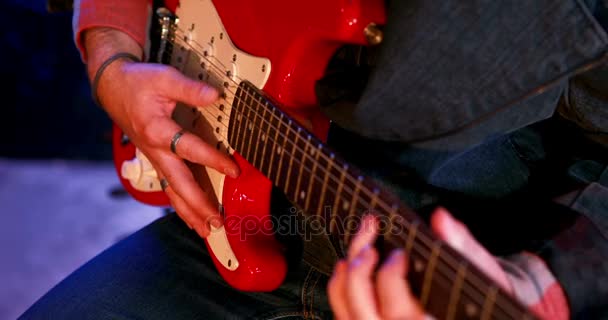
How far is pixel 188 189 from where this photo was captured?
2.70 feet

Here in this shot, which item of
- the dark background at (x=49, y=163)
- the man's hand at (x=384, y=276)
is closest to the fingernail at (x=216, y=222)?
the man's hand at (x=384, y=276)

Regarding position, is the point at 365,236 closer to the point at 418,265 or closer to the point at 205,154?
the point at 418,265

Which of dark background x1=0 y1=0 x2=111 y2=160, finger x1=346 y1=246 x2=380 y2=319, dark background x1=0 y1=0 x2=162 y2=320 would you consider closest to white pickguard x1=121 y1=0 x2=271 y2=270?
finger x1=346 y1=246 x2=380 y2=319

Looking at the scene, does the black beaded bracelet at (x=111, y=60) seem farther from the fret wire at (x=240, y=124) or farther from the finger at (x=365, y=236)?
the finger at (x=365, y=236)

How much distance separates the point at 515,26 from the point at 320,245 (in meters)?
0.40

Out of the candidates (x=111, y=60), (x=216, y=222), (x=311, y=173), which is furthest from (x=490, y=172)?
(x=111, y=60)

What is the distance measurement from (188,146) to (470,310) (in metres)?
0.50

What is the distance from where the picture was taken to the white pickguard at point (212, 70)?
0.76 meters

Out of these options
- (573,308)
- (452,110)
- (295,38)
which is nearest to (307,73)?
(295,38)

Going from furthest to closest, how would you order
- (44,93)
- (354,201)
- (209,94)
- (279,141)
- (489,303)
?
(44,93)
(209,94)
(279,141)
(354,201)
(489,303)

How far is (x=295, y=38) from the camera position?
0.68 m

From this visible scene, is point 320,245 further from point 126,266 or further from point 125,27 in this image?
point 125,27

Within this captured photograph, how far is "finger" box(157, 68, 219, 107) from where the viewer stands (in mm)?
762

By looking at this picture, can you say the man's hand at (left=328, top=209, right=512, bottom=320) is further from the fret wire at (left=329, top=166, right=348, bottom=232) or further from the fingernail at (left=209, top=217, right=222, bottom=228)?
the fingernail at (left=209, top=217, right=222, bottom=228)
